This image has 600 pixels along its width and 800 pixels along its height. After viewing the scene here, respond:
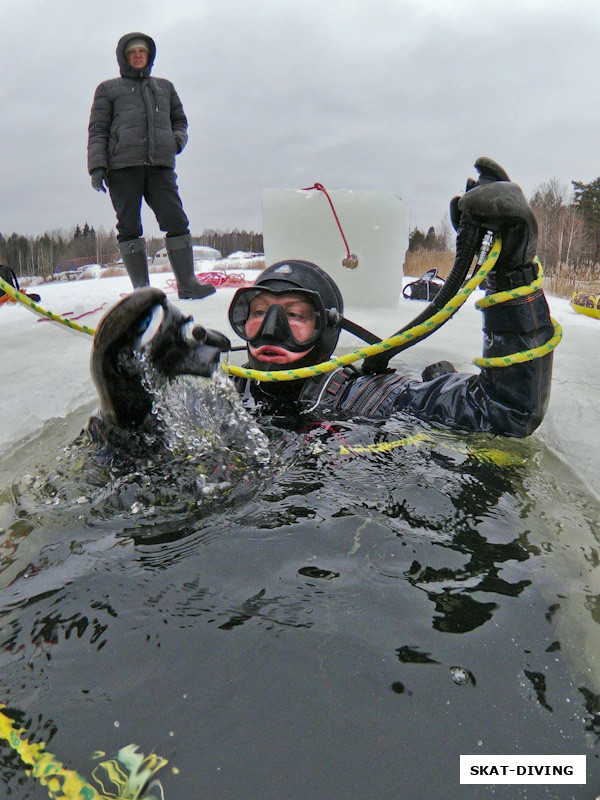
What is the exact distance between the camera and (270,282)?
266cm

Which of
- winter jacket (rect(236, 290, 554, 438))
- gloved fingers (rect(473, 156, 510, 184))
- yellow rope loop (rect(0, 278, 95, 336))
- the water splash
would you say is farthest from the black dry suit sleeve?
yellow rope loop (rect(0, 278, 95, 336))

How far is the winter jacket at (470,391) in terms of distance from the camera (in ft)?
6.93

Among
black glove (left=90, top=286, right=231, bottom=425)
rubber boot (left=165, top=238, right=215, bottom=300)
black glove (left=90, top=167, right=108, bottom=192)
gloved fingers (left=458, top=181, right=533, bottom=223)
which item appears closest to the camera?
black glove (left=90, top=286, right=231, bottom=425)

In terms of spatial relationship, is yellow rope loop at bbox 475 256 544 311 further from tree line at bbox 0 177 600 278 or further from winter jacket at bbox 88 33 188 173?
A: tree line at bbox 0 177 600 278

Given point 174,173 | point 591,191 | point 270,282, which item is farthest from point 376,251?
point 591,191

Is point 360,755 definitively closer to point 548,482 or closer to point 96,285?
point 548,482

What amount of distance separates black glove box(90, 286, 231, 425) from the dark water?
0.25 meters

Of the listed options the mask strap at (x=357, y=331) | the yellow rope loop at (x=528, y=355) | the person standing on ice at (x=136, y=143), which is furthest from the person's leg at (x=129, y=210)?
the yellow rope loop at (x=528, y=355)

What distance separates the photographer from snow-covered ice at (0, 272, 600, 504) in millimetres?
2676

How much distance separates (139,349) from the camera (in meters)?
1.81

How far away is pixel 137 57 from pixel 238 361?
2819mm

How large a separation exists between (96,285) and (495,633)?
307 inches

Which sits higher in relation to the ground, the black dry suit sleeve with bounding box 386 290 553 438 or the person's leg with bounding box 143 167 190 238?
the person's leg with bounding box 143 167 190 238

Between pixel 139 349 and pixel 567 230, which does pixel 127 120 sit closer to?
pixel 139 349
